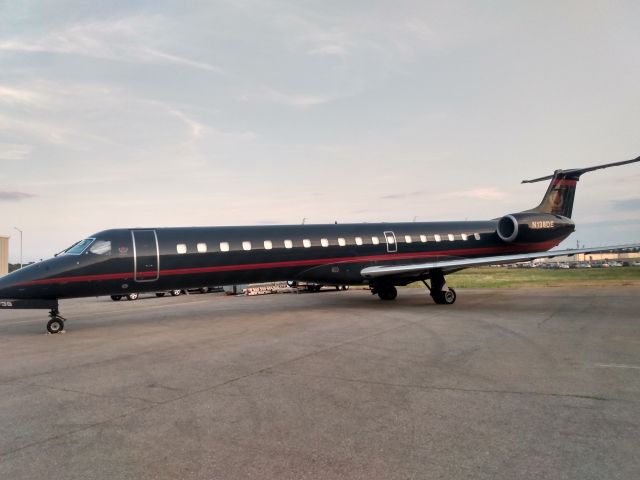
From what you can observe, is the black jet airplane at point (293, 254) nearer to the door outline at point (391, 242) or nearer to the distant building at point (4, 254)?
the door outline at point (391, 242)

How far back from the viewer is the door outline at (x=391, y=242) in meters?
18.5

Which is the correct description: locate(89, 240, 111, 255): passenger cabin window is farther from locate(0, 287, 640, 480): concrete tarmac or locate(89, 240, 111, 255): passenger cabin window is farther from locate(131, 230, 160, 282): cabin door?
locate(0, 287, 640, 480): concrete tarmac

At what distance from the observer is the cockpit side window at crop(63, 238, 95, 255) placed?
12.9 metres

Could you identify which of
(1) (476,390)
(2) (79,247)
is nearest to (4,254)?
(2) (79,247)

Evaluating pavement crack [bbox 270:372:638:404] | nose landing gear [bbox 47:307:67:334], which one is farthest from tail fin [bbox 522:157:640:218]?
nose landing gear [bbox 47:307:67:334]

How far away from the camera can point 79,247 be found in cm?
1307

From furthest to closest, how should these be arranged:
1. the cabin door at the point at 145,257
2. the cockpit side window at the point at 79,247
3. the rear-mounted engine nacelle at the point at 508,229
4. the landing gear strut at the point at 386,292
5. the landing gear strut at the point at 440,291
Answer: the rear-mounted engine nacelle at the point at 508,229 < the landing gear strut at the point at 386,292 < the landing gear strut at the point at 440,291 < the cabin door at the point at 145,257 < the cockpit side window at the point at 79,247

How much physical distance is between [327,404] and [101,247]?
32.2 ft

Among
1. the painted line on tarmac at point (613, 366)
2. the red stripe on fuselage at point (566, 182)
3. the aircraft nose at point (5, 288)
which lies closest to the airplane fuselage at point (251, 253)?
the aircraft nose at point (5, 288)

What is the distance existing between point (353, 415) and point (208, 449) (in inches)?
66.2

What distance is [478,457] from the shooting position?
Result: 4.08 m

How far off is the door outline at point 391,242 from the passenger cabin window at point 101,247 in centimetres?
1014

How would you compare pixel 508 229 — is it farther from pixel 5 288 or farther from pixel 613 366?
pixel 5 288

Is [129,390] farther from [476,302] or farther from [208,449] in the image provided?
[476,302]
